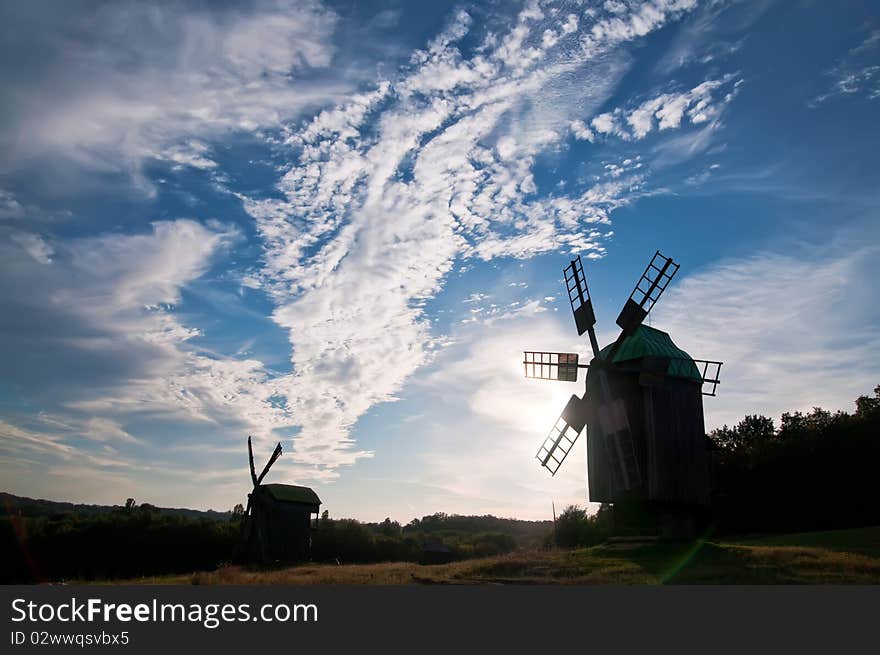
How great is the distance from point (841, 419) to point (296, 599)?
151ft

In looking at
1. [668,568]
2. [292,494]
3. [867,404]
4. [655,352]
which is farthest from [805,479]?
[292,494]

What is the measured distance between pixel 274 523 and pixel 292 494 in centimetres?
285

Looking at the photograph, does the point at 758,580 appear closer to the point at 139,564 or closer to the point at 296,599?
the point at 296,599

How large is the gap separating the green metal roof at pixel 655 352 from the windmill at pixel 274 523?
2895 cm

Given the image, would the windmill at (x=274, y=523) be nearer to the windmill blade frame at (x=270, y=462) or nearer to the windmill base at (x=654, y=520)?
the windmill blade frame at (x=270, y=462)

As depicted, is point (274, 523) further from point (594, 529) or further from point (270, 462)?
point (594, 529)

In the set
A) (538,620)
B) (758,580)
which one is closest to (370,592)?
(538,620)

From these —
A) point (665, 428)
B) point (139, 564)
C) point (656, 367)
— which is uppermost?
point (656, 367)

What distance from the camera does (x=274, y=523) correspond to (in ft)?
155

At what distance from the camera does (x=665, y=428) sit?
28.2 metres

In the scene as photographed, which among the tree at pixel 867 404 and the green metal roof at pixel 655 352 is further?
the tree at pixel 867 404

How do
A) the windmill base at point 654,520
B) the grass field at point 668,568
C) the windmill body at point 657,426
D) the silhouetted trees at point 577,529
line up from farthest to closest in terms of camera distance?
Answer: the silhouetted trees at point 577,529
the windmill base at point 654,520
the windmill body at point 657,426
the grass field at point 668,568

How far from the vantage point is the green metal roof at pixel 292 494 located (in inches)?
1880

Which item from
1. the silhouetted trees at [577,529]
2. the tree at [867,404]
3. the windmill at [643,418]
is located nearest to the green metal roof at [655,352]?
the windmill at [643,418]
